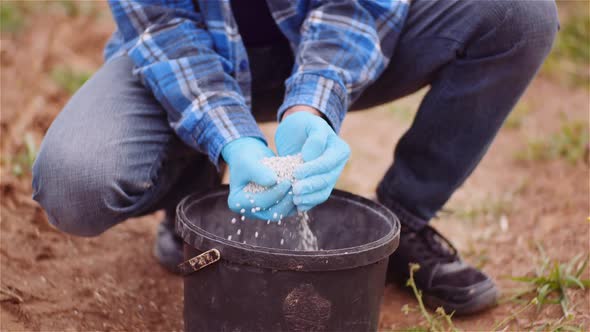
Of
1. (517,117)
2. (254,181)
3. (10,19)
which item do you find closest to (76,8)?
(10,19)

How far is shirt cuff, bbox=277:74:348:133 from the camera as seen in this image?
4.73 ft

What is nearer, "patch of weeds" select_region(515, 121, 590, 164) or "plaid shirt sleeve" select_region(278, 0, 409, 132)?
"plaid shirt sleeve" select_region(278, 0, 409, 132)

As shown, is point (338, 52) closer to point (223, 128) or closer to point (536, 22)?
point (223, 128)

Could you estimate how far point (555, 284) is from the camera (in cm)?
171

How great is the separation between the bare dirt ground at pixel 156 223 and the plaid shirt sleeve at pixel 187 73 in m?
0.54

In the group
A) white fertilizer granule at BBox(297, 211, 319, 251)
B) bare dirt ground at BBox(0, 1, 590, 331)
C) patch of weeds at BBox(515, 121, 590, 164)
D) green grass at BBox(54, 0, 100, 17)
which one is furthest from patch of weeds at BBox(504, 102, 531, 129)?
green grass at BBox(54, 0, 100, 17)

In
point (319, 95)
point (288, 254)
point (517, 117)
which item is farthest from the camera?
point (517, 117)

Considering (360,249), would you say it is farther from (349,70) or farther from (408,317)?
(408,317)

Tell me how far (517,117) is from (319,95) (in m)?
2.15

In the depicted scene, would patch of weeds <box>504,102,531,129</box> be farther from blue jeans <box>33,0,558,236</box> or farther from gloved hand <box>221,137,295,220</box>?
gloved hand <box>221,137,295,220</box>

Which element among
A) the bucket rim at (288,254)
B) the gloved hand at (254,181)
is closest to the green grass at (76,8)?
the gloved hand at (254,181)

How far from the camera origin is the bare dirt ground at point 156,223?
1675mm

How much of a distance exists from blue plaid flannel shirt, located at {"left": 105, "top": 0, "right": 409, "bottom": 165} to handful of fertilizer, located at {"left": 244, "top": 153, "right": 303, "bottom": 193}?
4.3 inches

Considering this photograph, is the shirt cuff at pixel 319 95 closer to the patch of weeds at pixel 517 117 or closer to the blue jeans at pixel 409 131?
the blue jeans at pixel 409 131
